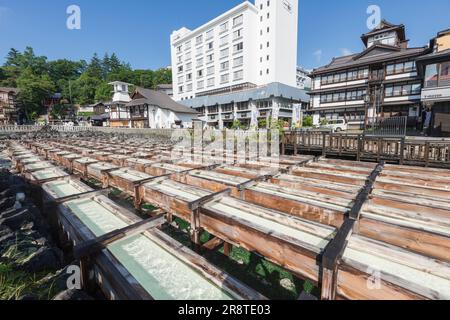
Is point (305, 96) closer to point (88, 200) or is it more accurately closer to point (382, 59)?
point (382, 59)

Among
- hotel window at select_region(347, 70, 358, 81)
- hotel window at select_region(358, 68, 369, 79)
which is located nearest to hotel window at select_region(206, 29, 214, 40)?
→ hotel window at select_region(347, 70, 358, 81)

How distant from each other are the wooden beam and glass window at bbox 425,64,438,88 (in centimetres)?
2804

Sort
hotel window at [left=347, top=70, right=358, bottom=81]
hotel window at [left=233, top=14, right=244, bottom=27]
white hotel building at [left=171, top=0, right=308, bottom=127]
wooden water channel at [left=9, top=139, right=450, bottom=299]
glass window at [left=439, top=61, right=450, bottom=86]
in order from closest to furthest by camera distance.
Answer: wooden water channel at [left=9, top=139, right=450, bottom=299] → glass window at [left=439, top=61, right=450, bottom=86] → hotel window at [left=347, top=70, right=358, bottom=81] → white hotel building at [left=171, top=0, right=308, bottom=127] → hotel window at [left=233, top=14, right=244, bottom=27]

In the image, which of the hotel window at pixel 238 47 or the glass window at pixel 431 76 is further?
the hotel window at pixel 238 47

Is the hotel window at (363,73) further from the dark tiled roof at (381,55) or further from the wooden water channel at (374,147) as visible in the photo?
the wooden water channel at (374,147)

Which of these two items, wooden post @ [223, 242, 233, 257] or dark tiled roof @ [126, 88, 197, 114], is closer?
wooden post @ [223, 242, 233, 257]

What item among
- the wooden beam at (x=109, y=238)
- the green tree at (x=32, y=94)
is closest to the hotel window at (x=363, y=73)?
the wooden beam at (x=109, y=238)

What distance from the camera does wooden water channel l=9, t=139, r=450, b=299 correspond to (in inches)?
90.1

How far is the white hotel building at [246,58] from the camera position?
43.1m

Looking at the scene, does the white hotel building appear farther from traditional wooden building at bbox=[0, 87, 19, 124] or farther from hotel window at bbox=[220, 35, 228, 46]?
traditional wooden building at bbox=[0, 87, 19, 124]

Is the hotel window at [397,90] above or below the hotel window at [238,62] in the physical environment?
below

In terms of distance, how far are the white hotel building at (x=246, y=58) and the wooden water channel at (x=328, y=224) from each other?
118 feet

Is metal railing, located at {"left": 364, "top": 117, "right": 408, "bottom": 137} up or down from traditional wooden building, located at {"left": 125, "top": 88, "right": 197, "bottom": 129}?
down

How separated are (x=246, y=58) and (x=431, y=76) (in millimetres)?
33221
